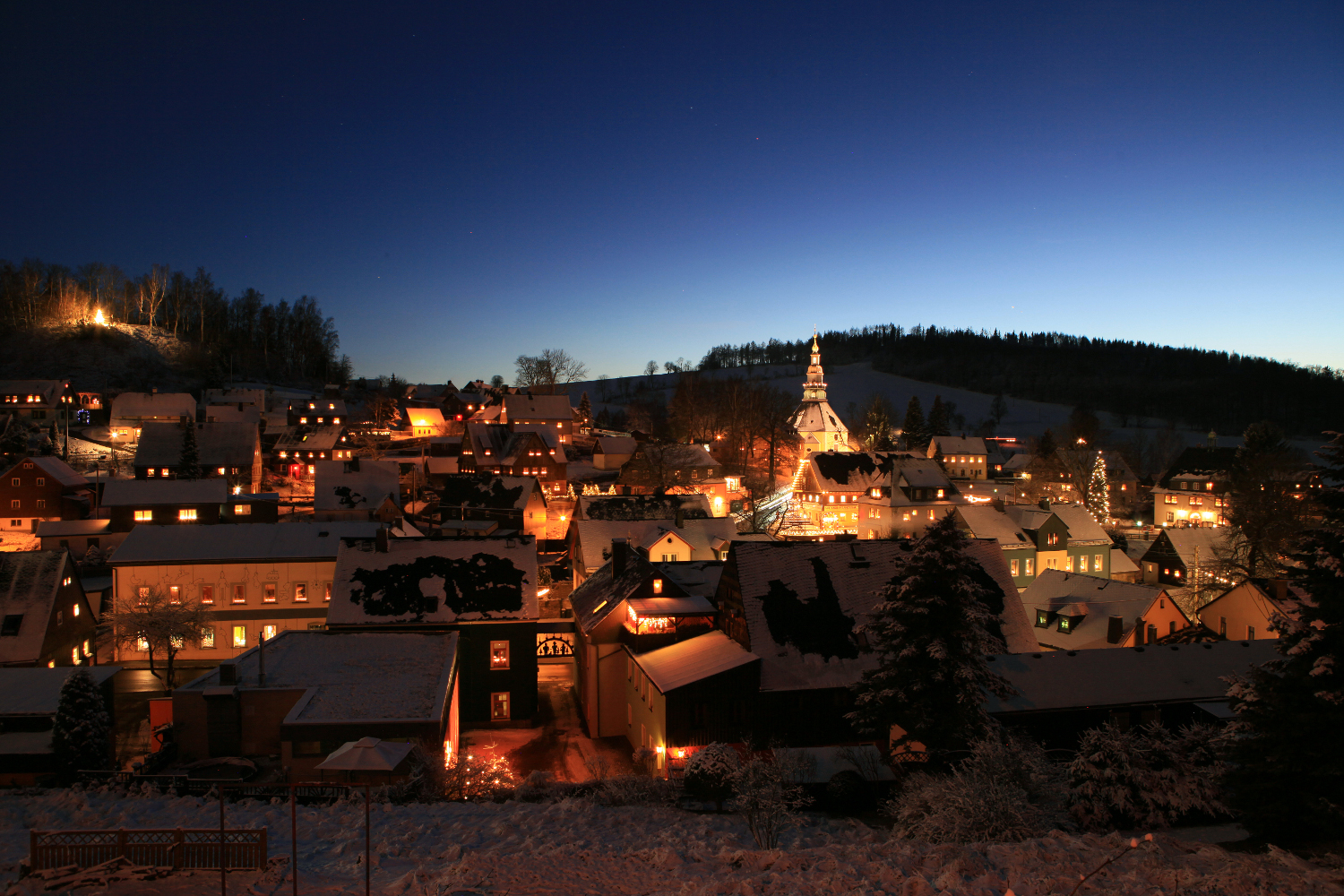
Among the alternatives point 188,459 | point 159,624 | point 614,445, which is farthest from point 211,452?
point 159,624

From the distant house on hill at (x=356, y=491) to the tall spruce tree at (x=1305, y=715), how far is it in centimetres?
4720

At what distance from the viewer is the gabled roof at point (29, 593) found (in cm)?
2809

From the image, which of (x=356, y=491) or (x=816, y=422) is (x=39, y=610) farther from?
(x=816, y=422)

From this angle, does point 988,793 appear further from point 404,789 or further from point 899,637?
point 404,789

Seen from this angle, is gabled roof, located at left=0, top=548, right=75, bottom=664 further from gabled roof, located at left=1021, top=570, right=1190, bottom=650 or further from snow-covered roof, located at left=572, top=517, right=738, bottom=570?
gabled roof, located at left=1021, top=570, right=1190, bottom=650

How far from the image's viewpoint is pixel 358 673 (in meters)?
22.4

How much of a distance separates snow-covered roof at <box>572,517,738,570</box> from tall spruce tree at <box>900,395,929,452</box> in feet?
226

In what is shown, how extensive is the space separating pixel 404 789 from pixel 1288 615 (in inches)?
716

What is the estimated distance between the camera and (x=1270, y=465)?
170ft

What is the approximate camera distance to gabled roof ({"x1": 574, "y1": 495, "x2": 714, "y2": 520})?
46.2 m

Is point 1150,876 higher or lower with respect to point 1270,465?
lower

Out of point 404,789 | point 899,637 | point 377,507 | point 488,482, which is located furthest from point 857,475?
point 404,789

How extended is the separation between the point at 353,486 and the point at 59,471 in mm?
21618

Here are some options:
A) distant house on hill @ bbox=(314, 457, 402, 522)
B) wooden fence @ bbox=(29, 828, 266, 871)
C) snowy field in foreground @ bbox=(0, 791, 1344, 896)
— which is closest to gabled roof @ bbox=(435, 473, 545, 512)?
distant house on hill @ bbox=(314, 457, 402, 522)
